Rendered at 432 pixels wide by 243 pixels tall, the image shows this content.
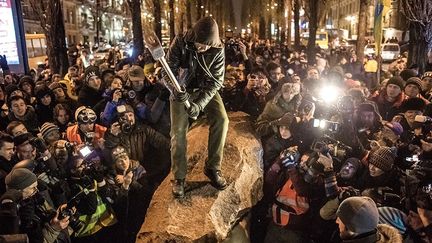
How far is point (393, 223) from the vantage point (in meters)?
3.96

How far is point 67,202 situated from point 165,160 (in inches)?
83.3

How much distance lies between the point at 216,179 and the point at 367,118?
284 cm

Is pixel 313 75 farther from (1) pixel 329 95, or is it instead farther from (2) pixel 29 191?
(2) pixel 29 191

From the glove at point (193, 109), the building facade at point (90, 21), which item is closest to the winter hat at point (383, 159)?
the glove at point (193, 109)

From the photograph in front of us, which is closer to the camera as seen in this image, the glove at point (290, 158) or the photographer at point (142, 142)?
the glove at point (290, 158)

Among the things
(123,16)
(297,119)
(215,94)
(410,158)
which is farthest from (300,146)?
(123,16)

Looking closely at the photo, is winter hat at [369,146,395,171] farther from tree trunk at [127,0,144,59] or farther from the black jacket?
tree trunk at [127,0,144,59]

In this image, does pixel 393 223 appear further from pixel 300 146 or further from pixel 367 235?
pixel 300 146

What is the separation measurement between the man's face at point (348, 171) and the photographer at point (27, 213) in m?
3.06

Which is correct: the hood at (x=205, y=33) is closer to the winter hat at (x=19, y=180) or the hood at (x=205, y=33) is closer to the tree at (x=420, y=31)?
the winter hat at (x=19, y=180)

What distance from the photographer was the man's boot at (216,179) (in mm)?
4535

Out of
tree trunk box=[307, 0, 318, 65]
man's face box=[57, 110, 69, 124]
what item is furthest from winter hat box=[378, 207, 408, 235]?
tree trunk box=[307, 0, 318, 65]

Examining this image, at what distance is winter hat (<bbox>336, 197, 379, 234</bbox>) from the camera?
3.01m

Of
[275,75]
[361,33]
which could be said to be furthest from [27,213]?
[361,33]
